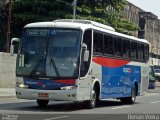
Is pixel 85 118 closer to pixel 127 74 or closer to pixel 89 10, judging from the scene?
pixel 127 74

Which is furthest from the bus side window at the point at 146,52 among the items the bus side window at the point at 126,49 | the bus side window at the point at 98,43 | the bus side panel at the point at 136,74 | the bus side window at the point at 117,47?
the bus side window at the point at 98,43

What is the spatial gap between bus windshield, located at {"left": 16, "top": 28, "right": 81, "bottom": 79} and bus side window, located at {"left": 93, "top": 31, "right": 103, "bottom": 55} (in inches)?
57.5

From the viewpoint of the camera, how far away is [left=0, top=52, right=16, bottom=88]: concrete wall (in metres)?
38.4

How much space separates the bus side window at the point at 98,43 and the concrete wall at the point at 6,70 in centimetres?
1510

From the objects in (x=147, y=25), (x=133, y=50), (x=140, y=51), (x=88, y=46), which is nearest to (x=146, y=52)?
(x=140, y=51)

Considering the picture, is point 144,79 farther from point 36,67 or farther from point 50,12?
point 50,12

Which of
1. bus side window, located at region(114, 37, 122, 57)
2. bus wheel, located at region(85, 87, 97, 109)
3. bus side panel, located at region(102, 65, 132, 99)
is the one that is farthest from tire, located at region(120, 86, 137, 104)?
bus wheel, located at region(85, 87, 97, 109)

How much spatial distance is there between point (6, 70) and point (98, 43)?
53.4 feet

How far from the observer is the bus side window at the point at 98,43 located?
23.3 meters

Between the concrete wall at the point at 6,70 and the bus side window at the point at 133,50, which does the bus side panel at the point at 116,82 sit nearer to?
the bus side window at the point at 133,50

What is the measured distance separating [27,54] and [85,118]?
15.3 ft

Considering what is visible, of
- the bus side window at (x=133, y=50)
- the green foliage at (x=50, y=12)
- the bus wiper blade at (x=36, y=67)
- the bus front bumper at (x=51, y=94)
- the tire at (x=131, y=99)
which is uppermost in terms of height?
the green foliage at (x=50, y=12)

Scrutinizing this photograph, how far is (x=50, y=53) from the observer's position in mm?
21625

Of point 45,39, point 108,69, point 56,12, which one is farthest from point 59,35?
point 56,12
